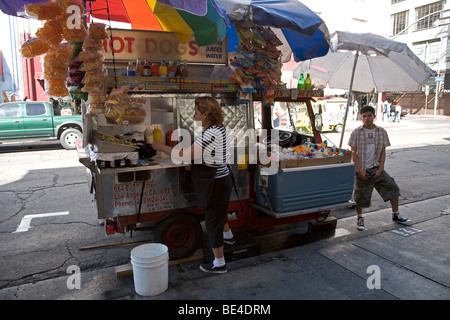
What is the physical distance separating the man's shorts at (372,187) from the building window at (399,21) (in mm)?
45208

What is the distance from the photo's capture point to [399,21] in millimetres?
43625

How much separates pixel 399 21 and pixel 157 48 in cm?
4861

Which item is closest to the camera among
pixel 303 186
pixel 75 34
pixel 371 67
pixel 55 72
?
pixel 75 34

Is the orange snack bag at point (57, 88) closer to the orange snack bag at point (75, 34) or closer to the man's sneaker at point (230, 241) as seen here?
the orange snack bag at point (75, 34)

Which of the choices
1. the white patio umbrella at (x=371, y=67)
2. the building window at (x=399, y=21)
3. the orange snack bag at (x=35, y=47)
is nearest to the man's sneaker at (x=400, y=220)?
the white patio umbrella at (x=371, y=67)

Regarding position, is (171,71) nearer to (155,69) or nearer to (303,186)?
(155,69)

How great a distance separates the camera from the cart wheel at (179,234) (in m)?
4.04

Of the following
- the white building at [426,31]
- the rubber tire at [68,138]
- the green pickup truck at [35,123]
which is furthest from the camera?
the white building at [426,31]

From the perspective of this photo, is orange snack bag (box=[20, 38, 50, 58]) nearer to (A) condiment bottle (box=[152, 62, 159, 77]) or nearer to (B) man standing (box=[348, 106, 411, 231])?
(A) condiment bottle (box=[152, 62, 159, 77])

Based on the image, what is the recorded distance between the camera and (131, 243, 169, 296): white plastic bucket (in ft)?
10.4

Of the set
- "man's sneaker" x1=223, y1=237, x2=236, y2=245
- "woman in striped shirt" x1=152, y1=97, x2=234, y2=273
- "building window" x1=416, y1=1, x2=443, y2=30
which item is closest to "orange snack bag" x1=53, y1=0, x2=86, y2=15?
"woman in striped shirt" x1=152, y1=97, x2=234, y2=273

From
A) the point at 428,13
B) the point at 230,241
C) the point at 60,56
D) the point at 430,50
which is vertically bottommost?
the point at 230,241

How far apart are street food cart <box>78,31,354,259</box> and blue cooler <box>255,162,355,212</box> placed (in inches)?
0.5

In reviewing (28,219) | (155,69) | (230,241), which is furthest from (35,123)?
(230,241)
